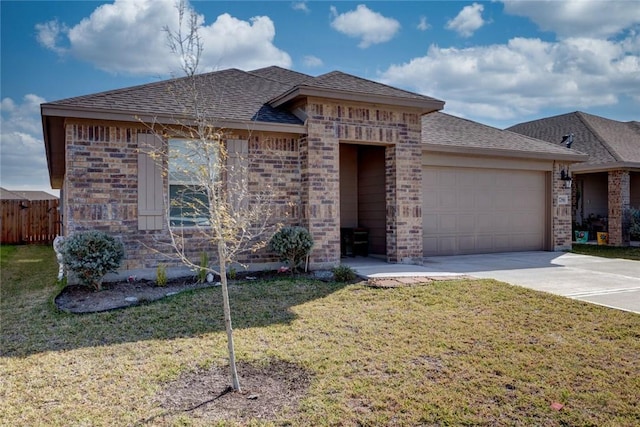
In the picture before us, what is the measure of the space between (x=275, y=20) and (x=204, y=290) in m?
6.89

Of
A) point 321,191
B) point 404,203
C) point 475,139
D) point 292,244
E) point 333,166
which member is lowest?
point 292,244

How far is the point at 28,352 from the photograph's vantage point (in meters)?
4.66

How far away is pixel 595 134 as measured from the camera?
55.5 feet

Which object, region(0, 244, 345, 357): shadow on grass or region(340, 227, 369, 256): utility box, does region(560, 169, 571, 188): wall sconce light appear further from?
region(0, 244, 345, 357): shadow on grass

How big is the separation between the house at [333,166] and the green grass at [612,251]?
2.80 feet

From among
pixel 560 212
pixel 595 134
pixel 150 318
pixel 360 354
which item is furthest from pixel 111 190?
pixel 595 134

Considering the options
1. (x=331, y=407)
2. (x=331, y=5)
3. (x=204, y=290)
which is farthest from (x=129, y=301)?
(x=331, y=5)

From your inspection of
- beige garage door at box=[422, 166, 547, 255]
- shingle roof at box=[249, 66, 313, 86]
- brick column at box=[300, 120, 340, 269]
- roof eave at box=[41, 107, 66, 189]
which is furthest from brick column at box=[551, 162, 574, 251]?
roof eave at box=[41, 107, 66, 189]

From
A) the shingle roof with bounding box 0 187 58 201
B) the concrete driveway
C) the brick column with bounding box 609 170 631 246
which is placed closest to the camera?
the concrete driveway

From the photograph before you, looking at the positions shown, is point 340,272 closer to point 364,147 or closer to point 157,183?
point 157,183

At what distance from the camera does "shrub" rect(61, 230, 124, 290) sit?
688 centimetres

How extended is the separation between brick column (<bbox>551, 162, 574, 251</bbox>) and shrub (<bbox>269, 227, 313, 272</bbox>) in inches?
326

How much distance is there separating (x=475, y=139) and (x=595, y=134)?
26.7ft

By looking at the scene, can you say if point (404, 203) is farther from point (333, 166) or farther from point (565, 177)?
point (565, 177)
